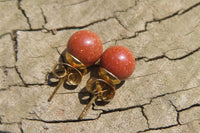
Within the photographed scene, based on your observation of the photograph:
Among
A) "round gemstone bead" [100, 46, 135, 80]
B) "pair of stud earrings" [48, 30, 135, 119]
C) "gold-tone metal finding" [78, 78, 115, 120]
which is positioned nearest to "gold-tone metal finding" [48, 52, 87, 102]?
"pair of stud earrings" [48, 30, 135, 119]

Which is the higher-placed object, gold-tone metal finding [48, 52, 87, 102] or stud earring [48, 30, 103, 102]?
stud earring [48, 30, 103, 102]

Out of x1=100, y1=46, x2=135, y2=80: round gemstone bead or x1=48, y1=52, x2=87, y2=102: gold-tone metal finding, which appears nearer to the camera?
x1=100, y1=46, x2=135, y2=80: round gemstone bead

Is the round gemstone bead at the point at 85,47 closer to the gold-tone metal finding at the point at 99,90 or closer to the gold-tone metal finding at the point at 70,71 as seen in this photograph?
the gold-tone metal finding at the point at 70,71

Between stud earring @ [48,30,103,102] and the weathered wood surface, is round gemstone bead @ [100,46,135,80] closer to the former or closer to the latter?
stud earring @ [48,30,103,102]

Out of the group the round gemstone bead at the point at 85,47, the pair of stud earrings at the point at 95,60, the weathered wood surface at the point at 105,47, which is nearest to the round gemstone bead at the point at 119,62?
the pair of stud earrings at the point at 95,60

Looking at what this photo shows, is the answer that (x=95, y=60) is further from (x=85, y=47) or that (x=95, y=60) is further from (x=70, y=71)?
(x=70, y=71)

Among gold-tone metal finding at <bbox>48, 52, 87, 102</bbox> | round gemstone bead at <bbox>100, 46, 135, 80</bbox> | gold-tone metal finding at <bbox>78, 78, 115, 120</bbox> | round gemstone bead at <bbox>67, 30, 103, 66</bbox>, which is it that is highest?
round gemstone bead at <bbox>67, 30, 103, 66</bbox>

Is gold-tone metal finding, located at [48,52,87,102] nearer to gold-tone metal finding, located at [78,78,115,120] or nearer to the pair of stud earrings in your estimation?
the pair of stud earrings
